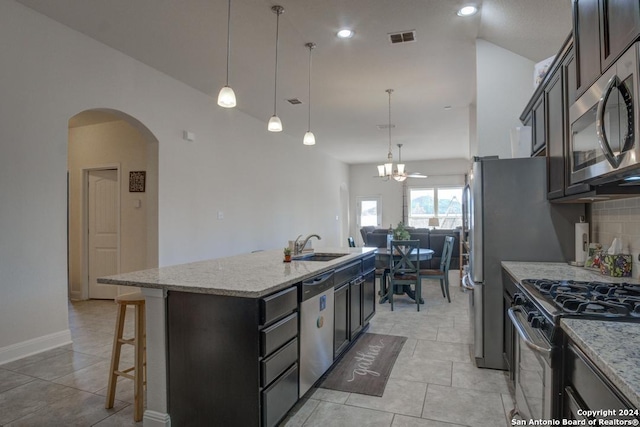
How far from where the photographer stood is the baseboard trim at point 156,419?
6.41 ft

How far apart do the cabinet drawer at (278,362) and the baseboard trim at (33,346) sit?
8.23ft

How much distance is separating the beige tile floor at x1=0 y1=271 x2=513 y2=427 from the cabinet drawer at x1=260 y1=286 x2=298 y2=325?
69 cm

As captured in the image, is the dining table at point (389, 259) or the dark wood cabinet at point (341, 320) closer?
the dark wood cabinet at point (341, 320)

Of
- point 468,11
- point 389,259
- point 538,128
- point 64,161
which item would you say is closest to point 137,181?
point 64,161

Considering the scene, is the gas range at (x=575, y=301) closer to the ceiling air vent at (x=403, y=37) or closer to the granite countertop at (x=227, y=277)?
the granite countertop at (x=227, y=277)

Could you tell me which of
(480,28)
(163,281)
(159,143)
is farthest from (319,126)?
(163,281)

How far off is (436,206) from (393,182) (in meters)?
1.48

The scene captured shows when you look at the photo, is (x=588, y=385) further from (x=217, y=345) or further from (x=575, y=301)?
(x=217, y=345)

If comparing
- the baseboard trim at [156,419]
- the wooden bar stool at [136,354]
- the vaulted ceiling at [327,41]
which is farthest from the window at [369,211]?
the baseboard trim at [156,419]

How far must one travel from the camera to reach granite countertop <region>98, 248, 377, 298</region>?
1.85m

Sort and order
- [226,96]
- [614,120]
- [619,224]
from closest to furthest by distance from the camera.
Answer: [614,120]
[619,224]
[226,96]

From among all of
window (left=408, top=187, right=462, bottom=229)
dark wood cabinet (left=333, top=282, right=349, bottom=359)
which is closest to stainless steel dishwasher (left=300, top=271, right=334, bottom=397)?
dark wood cabinet (left=333, top=282, right=349, bottom=359)

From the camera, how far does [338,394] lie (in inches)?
98.0

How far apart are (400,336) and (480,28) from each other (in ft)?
9.97
